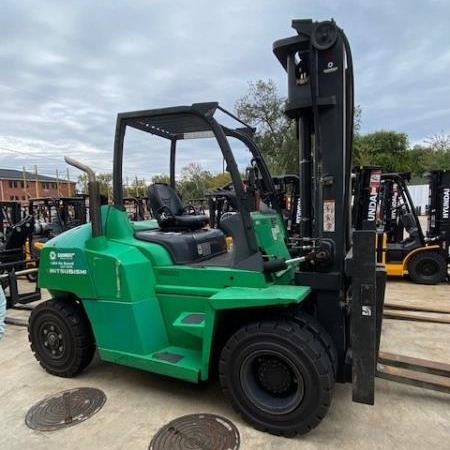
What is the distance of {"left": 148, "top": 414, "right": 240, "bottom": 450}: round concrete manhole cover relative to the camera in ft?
9.22

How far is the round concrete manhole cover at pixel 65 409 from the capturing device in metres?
3.17

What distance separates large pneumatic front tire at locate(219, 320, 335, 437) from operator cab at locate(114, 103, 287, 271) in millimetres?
578

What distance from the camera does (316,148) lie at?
124 inches

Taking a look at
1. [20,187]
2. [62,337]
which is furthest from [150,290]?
[20,187]

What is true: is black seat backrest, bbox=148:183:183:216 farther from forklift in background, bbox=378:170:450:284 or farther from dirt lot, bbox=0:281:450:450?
forklift in background, bbox=378:170:450:284

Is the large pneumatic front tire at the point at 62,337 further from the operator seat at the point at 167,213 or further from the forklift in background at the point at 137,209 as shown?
the forklift in background at the point at 137,209

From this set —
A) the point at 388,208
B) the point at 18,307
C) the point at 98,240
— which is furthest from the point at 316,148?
the point at 388,208

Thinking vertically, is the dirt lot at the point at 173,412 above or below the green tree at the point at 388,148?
below

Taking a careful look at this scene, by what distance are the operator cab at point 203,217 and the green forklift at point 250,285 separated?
0.05 ft

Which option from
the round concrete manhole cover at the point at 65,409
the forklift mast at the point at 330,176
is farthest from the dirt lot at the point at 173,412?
the forklift mast at the point at 330,176

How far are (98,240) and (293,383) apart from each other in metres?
2.13

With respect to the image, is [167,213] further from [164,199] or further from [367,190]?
[367,190]

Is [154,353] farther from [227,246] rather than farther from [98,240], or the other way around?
[227,246]

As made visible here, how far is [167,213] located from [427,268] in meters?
6.01
